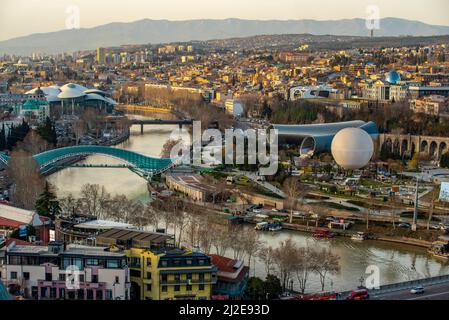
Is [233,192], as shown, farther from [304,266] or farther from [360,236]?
[304,266]

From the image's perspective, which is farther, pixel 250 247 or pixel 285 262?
pixel 250 247

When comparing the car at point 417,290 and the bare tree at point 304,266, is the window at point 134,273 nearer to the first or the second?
the bare tree at point 304,266

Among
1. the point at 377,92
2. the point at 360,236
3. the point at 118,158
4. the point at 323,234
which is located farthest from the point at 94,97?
the point at 360,236

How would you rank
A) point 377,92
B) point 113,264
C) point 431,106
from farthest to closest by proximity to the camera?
point 377,92
point 431,106
point 113,264

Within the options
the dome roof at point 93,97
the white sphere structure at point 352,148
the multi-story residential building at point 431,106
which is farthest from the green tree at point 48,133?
the dome roof at point 93,97

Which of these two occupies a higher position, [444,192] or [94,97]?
[444,192]

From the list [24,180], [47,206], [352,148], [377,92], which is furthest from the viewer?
[377,92]
